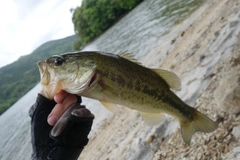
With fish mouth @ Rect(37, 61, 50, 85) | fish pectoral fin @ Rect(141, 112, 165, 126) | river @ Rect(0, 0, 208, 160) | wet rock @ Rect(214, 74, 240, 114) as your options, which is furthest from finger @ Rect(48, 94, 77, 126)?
river @ Rect(0, 0, 208, 160)

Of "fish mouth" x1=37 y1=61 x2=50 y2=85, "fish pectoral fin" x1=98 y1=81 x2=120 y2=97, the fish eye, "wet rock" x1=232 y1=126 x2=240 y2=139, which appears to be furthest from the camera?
"wet rock" x1=232 y1=126 x2=240 y2=139

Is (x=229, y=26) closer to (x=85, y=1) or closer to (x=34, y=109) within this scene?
(x=34, y=109)

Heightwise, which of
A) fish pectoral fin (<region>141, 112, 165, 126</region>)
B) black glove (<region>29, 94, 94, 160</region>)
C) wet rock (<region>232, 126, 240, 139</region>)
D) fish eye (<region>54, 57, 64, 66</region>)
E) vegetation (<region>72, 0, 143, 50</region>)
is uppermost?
fish eye (<region>54, 57, 64, 66</region>)

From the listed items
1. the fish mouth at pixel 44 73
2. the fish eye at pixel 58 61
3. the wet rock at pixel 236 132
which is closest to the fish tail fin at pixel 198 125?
the wet rock at pixel 236 132

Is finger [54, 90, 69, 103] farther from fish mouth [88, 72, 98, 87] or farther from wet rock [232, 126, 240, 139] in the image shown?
wet rock [232, 126, 240, 139]

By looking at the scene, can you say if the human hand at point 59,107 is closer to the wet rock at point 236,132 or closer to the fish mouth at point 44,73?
the fish mouth at point 44,73

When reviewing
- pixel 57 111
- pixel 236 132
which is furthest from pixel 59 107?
pixel 236 132

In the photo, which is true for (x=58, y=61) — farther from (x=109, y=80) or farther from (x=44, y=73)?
(x=109, y=80)

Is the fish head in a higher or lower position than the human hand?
higher
